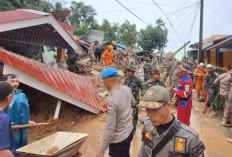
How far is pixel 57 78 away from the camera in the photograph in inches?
228

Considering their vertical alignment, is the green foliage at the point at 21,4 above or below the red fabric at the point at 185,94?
above

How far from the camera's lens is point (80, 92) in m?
6.17

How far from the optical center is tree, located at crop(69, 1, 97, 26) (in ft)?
99.1

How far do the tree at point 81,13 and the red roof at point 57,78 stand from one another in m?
25.4

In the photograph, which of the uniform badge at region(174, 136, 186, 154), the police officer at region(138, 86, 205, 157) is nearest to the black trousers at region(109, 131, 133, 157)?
the police officer at region(138, 86, 205, 157)

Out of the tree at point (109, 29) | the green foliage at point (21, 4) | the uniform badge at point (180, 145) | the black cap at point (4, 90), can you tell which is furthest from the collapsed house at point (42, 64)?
the tree at point (109, 29)

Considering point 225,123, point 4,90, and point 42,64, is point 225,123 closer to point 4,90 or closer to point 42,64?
point 4,90

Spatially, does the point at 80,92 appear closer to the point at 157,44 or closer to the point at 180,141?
the point at 180,141

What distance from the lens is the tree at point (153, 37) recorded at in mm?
26906

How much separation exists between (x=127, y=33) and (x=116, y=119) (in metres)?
29.6

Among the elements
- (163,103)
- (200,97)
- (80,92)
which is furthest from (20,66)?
(200,97)

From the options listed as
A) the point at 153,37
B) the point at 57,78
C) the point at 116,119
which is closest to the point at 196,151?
the point at 116,119

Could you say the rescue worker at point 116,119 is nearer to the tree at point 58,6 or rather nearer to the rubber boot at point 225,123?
the rubber boot at point 225,123

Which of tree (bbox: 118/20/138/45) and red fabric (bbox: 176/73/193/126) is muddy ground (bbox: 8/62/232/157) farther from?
tree (bbox: 118/20/138/45)
